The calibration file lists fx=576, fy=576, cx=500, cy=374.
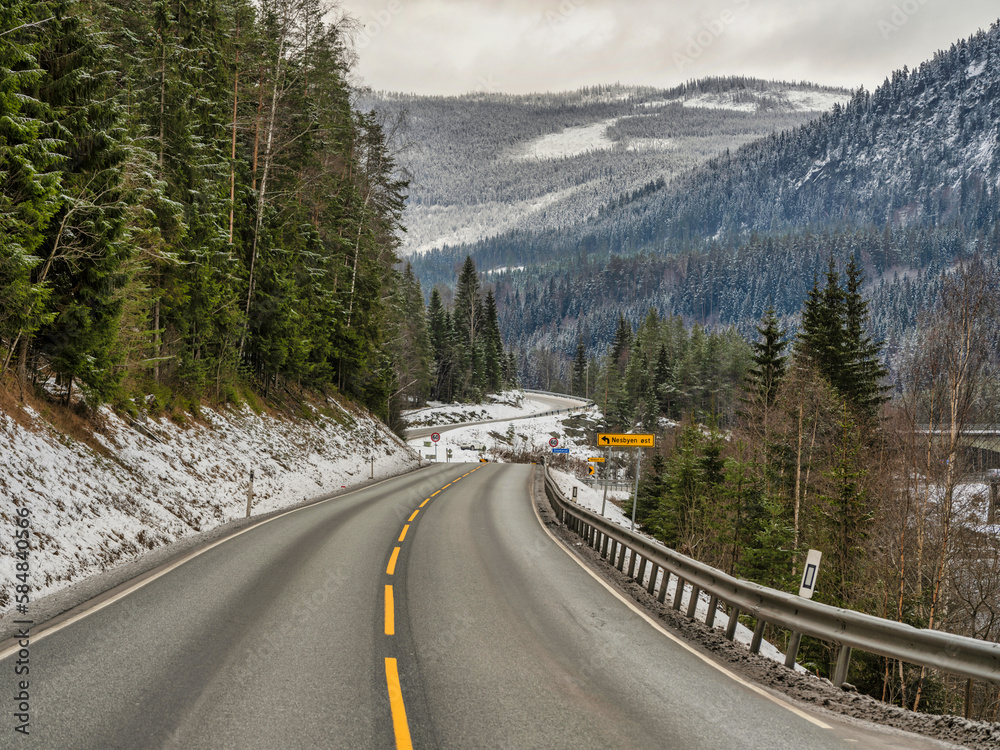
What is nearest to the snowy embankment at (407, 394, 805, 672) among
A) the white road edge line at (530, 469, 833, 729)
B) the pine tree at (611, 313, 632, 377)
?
the pine tree at (611, 313, 632, 377)

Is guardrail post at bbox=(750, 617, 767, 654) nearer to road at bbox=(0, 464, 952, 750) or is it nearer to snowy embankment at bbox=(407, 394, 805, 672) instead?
road at bbox=(0, 464, 952, 750)

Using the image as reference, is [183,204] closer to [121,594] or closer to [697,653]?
[121,594]

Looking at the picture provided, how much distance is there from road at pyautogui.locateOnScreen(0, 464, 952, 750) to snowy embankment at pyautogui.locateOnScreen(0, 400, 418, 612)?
154 centimetres

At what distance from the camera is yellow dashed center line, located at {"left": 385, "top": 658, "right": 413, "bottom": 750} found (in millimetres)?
4070

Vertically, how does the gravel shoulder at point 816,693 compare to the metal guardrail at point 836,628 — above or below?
below

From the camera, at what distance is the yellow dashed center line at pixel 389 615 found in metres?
6.50

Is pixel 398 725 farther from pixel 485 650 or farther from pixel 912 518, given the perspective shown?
pixel 912 518

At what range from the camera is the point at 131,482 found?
39.3 ft

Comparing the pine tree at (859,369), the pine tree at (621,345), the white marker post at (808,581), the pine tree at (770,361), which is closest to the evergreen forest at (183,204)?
the white marker post at (808,581)

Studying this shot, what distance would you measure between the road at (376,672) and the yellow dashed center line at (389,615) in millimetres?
37

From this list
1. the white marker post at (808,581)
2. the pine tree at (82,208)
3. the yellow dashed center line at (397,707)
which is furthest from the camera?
the pine tree at (82,208)

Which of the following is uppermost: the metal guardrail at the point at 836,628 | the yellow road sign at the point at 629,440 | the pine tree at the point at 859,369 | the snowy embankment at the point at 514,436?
the pine tree at the point at 859,369

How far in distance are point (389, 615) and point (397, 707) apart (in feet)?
8.28

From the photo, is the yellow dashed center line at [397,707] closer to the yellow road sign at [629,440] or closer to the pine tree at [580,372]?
the yellow road sign at [629,440]
